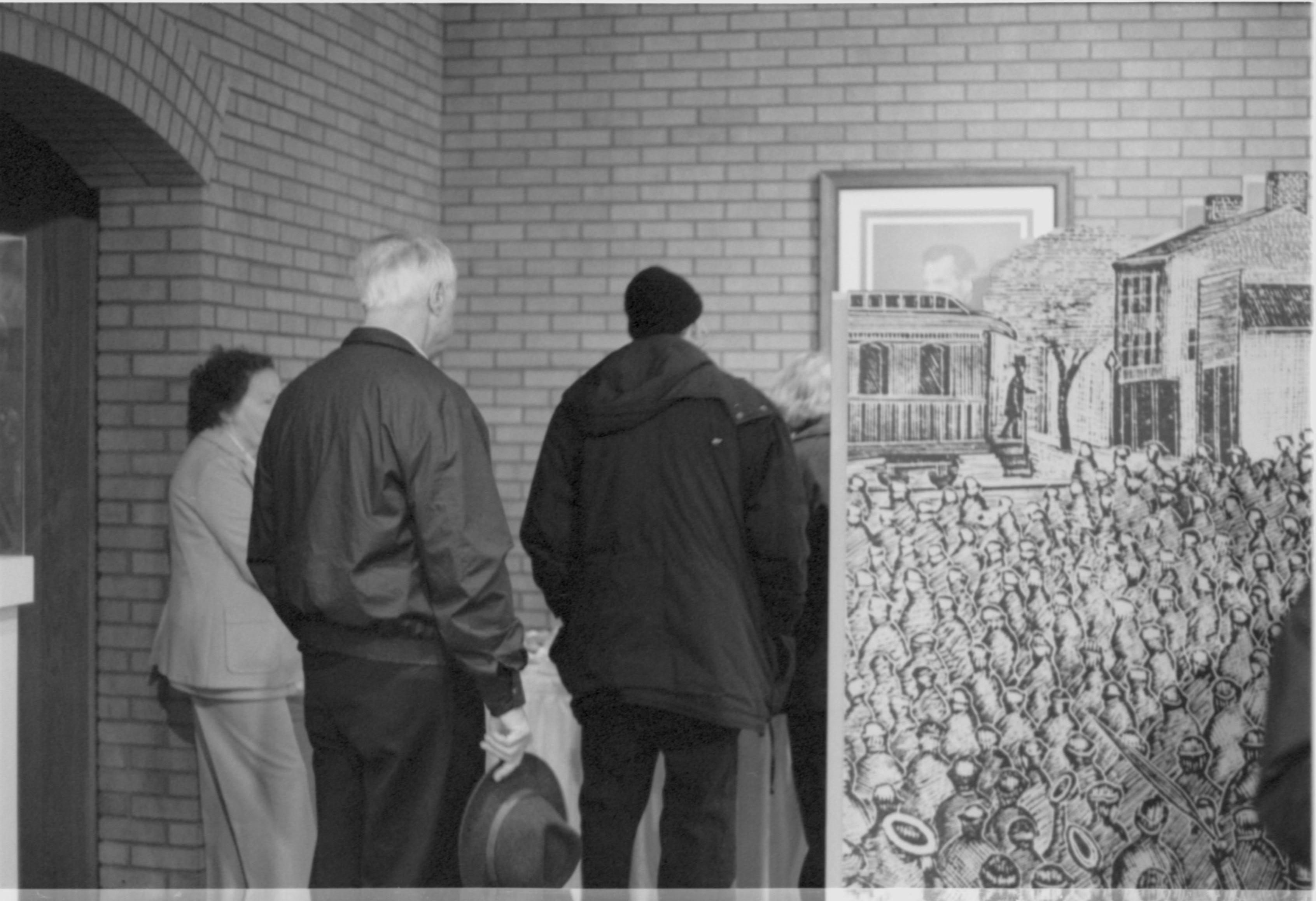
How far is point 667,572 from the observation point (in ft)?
10.6

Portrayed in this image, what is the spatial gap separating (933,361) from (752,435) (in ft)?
2.92

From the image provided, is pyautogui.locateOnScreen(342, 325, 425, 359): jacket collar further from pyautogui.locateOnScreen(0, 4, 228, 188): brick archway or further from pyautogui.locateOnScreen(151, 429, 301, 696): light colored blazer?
pyautogui.locateOnScreen(0, 4, 228, 188): brick archway

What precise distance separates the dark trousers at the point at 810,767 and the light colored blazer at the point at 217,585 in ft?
4.41

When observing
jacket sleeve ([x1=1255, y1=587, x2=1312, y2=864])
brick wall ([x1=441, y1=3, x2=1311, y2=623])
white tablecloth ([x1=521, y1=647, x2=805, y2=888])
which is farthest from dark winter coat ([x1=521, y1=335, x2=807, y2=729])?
brick wall ([x1=441, y1=3, x2=1311, y2=623])

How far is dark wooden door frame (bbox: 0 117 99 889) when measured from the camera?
4414 mm

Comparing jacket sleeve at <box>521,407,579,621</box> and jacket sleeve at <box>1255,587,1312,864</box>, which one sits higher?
jacket sleeve at <box>521,407,579,621</box>

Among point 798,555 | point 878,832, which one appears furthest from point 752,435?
point 878,832

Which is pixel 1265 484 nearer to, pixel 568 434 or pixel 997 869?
pixel 997 869

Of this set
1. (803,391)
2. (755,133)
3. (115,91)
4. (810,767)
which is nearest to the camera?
(810,767)

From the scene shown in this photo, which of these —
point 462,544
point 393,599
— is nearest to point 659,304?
point 462,544

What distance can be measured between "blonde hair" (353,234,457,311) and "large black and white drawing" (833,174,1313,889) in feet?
3.12

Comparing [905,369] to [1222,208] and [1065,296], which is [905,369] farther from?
[1222,208]

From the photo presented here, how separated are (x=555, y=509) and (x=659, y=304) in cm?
49

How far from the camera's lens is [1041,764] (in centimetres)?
238
